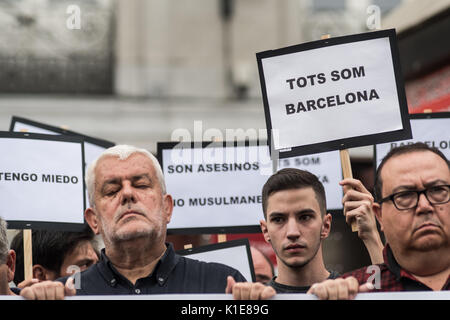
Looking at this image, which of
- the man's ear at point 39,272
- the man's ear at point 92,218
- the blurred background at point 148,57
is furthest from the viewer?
the blurred background at point 148,57

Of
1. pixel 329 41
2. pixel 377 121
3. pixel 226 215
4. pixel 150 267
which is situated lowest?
pixel 150 267

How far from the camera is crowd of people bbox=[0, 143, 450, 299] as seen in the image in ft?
9.27

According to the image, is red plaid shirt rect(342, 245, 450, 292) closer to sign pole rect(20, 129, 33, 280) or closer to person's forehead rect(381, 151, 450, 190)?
person's forehead rect(381, 151, 450, 190)

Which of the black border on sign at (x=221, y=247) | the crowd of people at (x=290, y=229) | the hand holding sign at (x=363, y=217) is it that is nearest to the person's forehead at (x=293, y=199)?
the crowd of people at (x=290, y=229)

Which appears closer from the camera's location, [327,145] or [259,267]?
[327,145]

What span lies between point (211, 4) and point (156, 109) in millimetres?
1586

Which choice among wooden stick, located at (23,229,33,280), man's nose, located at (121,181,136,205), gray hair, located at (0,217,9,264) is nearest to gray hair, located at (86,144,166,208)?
man's nose, located at (121,181,136,205)

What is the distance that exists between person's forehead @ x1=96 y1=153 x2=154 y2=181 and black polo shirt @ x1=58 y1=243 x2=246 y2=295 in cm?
29

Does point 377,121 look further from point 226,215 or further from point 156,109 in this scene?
point 156,109

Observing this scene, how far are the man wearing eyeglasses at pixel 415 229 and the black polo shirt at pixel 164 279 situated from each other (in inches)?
20.2

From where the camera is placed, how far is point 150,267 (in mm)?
3166

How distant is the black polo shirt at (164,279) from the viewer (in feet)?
10.1

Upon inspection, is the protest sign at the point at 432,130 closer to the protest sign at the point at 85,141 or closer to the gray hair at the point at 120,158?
the gray hair at the point at 120,158

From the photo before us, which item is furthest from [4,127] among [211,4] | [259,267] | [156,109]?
[259,267]
